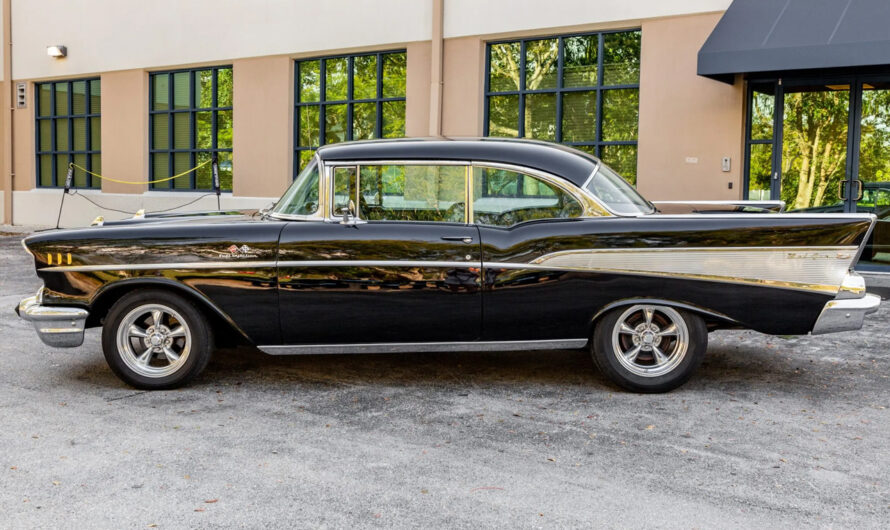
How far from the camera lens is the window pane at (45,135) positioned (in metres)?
21.3

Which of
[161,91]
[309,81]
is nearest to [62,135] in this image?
[161,91]

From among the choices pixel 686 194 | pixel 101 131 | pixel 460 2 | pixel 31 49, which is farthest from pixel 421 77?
pixel 31 49

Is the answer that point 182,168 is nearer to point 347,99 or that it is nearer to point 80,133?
point 80,133

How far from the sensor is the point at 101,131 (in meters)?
19.8

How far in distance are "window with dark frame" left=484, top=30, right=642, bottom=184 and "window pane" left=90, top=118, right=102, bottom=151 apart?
32.6 feet

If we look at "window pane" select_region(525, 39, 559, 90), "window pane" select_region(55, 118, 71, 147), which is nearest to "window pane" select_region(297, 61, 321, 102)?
"window pane" select_region(525, 39, 559, 90)

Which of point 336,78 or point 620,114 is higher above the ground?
point 336,78

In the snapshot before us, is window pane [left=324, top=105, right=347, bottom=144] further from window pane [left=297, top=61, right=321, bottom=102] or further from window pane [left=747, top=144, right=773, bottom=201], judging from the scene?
window pane [left=747, top=144, right=773, bottom=201]

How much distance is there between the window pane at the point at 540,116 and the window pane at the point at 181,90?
7.78 m

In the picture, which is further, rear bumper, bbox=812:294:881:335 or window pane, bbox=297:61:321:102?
window pane, bbox=297:61:321:102

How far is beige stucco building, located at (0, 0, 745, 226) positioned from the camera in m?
12.6

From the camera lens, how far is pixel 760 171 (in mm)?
12180

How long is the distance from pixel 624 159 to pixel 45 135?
47.9 feet

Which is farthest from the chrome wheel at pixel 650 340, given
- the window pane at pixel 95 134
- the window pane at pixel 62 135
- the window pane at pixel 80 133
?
the window pane at pixel 62 135
